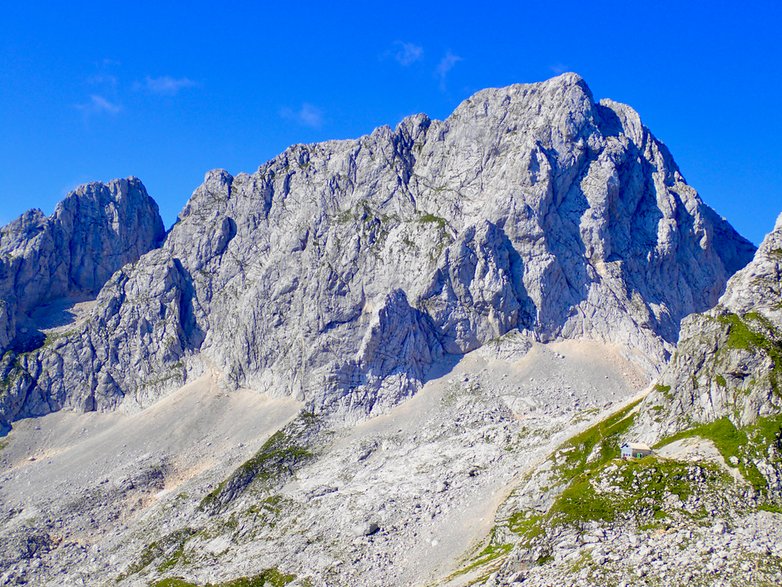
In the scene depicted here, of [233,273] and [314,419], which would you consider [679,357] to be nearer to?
[314,419]

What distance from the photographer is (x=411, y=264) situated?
5536 inches

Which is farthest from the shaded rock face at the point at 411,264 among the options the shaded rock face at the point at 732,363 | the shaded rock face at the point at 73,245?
the shaded rock face at the point at 732,363

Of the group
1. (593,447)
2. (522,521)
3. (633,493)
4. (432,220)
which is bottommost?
(522,521)

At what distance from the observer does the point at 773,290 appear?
69125 mm

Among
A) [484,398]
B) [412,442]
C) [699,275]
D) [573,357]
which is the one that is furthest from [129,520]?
[699,275]

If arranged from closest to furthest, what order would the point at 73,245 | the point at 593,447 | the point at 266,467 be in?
the point at 593,447 → the point at 266,467 → the point at 73,245

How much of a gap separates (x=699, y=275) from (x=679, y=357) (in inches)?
3430

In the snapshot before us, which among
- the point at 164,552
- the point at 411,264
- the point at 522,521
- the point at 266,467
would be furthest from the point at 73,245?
the point at 522,521

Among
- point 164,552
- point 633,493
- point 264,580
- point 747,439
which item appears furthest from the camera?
point 164,552

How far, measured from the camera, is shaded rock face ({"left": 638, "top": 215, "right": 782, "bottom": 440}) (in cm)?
5894

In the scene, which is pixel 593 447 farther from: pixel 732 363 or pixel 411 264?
pixel 411 264

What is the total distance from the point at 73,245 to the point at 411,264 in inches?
3972

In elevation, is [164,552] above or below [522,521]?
above

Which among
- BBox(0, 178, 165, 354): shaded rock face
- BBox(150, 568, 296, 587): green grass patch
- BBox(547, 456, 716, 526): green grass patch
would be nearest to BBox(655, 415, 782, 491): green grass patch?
BBox(547, 456, 716, 526): green grass patch
